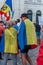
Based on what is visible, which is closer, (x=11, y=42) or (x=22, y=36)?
(x=22, y=36)

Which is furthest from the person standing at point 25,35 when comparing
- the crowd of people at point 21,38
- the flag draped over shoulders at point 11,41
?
the flag draped over shoulders at point 11,41

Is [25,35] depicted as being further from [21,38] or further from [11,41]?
[11,41]

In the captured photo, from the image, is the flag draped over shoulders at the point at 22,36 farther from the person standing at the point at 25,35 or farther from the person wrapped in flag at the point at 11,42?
the person wrapped in flag at the point at 11,42

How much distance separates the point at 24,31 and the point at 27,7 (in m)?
58.8

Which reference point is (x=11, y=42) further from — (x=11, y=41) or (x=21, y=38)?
(x=21, y=38)

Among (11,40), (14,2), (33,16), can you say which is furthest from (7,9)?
(33,16)

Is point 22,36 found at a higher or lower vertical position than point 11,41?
higher

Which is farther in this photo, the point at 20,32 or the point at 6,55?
the point at 6,55

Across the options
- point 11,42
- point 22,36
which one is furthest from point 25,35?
point 11,42

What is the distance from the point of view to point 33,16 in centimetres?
6669

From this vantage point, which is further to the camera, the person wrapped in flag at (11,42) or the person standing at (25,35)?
the person wrapped in flag at (11,42)

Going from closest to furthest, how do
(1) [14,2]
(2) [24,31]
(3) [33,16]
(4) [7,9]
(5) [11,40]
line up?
(2) [24,31] < (5) [11,40] < (4) [7,9] < (1) [14,2] < (3) [33,16]

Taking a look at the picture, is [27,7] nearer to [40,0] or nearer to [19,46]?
[40,0]

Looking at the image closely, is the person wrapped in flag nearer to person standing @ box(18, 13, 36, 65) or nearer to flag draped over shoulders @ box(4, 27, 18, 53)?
flag draped over shoulders @ box(4, 27, 18, 53)
